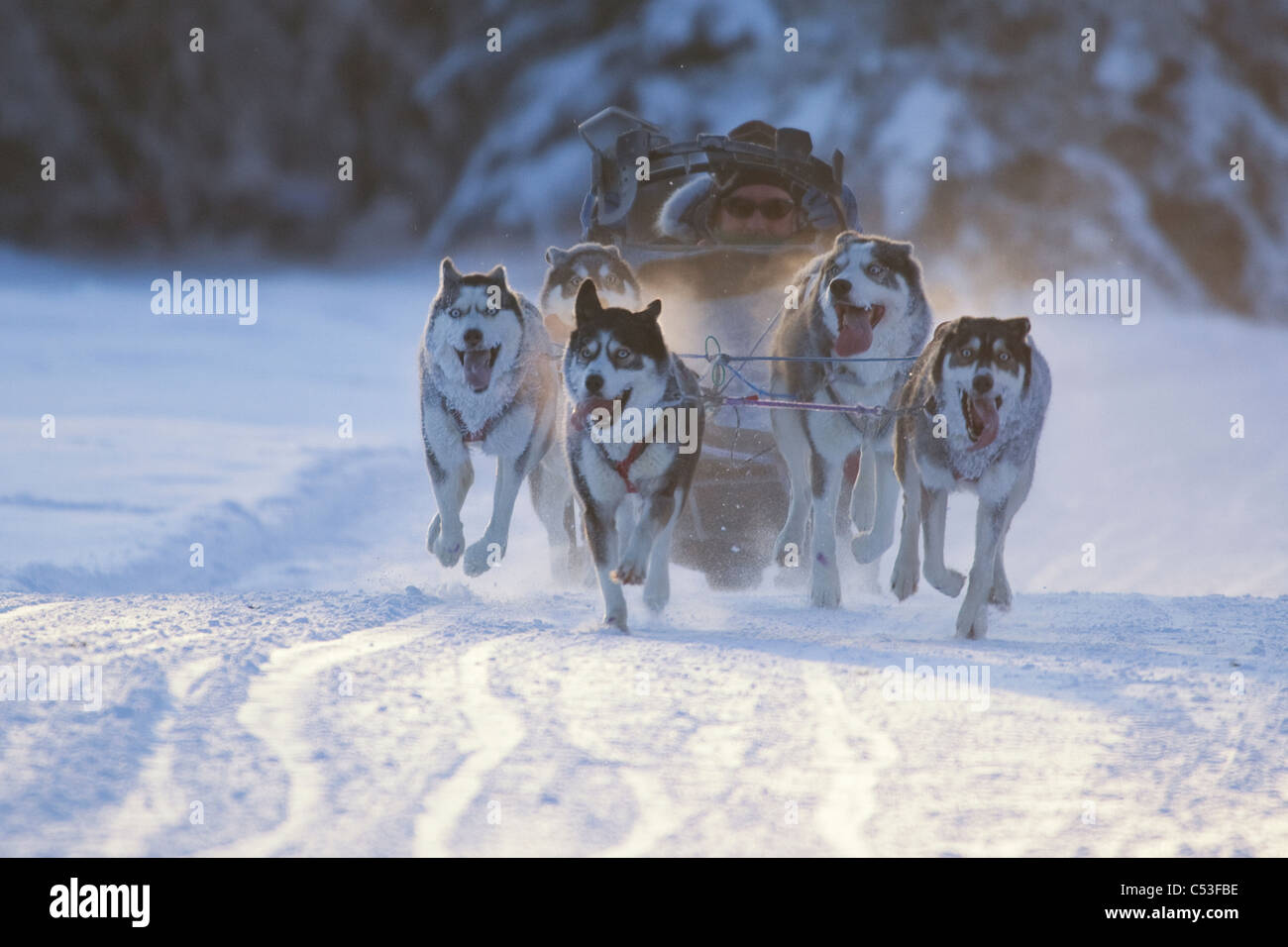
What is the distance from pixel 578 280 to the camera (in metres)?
6.88

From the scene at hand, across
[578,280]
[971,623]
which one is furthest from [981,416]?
[578,280]

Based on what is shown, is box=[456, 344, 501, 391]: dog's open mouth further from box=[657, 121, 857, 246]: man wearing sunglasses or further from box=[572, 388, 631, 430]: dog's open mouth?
box=[657, 121, 857, 246]: man wearing sunglasses

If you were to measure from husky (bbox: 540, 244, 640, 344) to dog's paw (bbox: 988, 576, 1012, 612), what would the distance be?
6.80 feet

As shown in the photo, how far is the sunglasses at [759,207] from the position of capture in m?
7.94

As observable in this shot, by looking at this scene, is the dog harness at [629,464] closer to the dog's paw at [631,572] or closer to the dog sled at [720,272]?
the dog's paw at [631,572]

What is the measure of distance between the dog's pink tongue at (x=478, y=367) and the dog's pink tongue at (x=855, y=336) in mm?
1410

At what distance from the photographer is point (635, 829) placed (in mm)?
3154

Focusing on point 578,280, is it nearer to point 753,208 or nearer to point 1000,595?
point 753,208

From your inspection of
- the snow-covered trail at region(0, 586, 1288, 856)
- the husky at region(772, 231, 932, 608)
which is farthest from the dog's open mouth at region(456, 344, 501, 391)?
the husky at region(772, 231, 932, 608)

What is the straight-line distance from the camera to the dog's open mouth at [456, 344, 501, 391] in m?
5.82

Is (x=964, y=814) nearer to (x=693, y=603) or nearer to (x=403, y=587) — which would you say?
(x=693, y=603)

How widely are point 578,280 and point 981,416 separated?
2.32 metres
